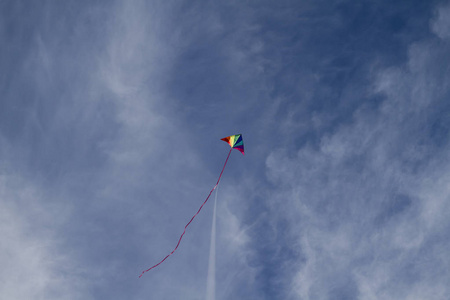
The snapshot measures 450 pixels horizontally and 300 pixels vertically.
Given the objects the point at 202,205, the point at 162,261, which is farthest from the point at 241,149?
the point at 162,261

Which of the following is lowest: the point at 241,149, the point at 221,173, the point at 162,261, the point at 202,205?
the point at 162,261

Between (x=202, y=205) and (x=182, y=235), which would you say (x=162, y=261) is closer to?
(x=182, y=235)

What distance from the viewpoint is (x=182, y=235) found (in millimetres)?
34406

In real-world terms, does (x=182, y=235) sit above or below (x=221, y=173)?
below

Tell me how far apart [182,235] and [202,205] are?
→ 378cm

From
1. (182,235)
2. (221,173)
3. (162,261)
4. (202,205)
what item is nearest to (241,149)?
(221,173)

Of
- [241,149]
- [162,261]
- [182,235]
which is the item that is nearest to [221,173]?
[241,149]

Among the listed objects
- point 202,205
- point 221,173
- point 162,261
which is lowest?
point 162,261

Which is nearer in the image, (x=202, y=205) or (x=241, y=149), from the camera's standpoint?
(x=202, y=205)

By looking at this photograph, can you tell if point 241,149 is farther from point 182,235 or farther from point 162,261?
point 162,261

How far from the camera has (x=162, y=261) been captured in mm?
34625

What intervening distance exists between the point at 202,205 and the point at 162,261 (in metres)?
7.32

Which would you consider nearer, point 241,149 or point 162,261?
point 162,261

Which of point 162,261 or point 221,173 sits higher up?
point 221,173
